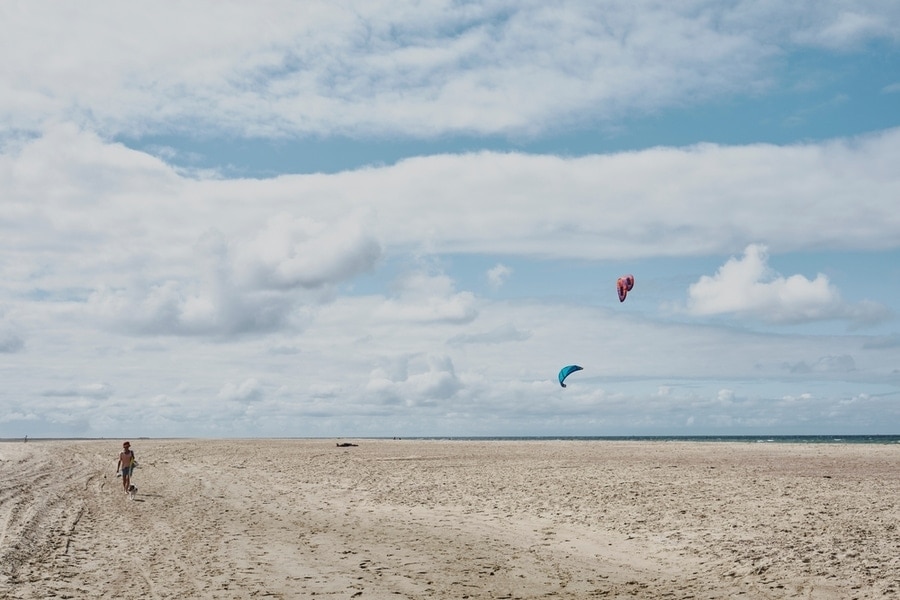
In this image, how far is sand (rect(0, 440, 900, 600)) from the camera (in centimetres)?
1142

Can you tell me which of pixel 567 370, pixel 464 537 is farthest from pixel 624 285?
pixel 464 537

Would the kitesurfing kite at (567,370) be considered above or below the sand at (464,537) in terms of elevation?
above

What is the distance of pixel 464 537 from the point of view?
15625 millimetres

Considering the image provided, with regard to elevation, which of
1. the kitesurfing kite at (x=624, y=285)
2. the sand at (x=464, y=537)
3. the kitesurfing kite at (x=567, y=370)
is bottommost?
the sand at (x=464, y=537)

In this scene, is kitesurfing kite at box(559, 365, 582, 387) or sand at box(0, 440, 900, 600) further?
kitesurfing kite at box(559, 365, 582, 387)

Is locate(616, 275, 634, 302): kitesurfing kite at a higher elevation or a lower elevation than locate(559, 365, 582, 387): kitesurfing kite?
higher

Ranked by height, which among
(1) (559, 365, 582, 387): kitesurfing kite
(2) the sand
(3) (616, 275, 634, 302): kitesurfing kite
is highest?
(3) (616, 275, 634, 302): kitesurfing kite

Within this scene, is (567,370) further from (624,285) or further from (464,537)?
(464,537)

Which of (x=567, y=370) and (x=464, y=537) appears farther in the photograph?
(x=567, y=370)

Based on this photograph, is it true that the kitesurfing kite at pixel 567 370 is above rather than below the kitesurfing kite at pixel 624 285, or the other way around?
below

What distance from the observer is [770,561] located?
40.2 feet

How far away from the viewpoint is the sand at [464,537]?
37.5 feet

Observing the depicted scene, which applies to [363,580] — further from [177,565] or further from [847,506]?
[847,506]

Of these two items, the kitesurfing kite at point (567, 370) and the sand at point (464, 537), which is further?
the kitesurfing kite at point (567, 370)
